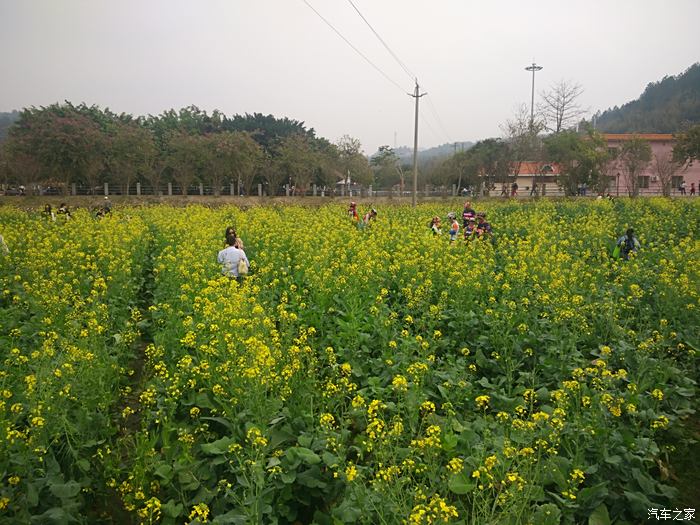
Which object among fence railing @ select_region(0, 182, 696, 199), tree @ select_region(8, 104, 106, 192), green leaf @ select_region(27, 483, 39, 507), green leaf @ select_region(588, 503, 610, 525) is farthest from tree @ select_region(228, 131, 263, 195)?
green leaf @ select_region(588, 503, 610, 525)

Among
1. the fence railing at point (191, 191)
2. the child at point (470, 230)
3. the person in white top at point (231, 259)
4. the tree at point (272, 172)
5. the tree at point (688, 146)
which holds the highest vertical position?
the tree at point (688, 146)

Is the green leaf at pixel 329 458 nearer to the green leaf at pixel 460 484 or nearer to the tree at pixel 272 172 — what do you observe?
the green leaf at pixel 460 484

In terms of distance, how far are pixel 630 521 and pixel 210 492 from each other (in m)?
3.38

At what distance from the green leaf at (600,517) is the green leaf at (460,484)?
0.91 metres

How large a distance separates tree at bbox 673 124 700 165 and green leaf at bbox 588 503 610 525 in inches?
1692

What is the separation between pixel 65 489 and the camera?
3646 millimetres

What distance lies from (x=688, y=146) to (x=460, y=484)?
148ft

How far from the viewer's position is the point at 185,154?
4116 centimetres

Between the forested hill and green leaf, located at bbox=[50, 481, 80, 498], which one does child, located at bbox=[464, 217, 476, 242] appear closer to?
green leaf, located at bbox=[50, 481, 80, 498]

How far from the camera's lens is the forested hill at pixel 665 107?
72812 mm

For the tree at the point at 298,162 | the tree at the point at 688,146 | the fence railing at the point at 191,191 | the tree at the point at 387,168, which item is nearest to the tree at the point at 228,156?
the fence railing at the point at 191,191

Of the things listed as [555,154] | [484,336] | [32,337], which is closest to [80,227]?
[32,337]

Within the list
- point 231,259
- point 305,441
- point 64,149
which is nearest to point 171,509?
point 305,441

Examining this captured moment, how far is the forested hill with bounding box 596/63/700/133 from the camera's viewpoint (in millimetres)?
72812
